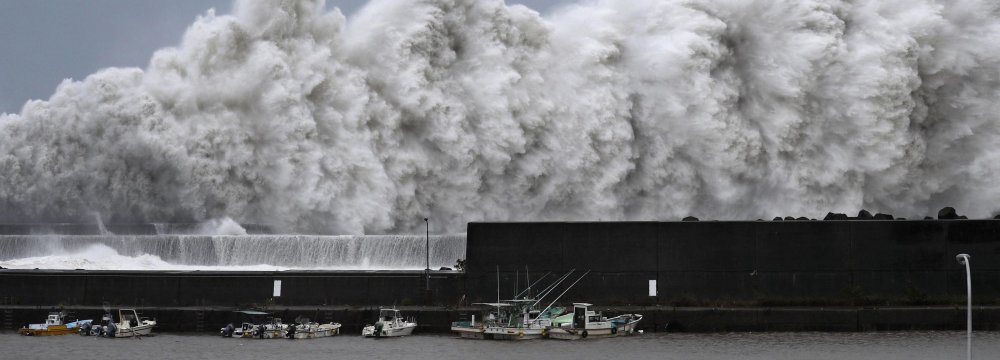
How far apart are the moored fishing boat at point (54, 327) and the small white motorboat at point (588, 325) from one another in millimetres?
10061

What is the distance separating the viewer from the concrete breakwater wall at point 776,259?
33.3 metres

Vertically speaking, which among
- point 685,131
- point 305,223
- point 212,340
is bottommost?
point 212,340

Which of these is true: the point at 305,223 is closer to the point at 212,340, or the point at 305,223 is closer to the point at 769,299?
the point at 212,340

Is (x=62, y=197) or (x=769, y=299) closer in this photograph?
(x=769, y=299)

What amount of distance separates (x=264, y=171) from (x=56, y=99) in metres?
6.34

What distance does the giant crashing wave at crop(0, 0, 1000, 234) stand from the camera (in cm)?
4494

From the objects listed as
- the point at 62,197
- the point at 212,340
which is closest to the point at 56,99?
the point at 62,197

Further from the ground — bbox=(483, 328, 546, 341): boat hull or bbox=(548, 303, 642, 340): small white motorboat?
bbox=(548, 303, 642, 340): small white motorboat

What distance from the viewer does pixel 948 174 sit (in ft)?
152

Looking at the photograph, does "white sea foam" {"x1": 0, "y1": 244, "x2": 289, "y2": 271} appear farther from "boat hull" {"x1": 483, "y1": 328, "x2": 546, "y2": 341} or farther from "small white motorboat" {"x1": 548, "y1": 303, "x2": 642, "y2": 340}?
"small white motorboat" {"x1": 548, "y1": 303, "x2": 642, "y2": 340}

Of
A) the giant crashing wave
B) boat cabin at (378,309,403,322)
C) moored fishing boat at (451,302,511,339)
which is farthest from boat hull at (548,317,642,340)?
the giant crashing wave

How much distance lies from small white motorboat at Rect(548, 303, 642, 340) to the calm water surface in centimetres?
35

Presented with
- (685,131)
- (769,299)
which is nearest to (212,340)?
(769,299)

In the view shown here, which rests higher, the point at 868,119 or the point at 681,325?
the point at 868,119
